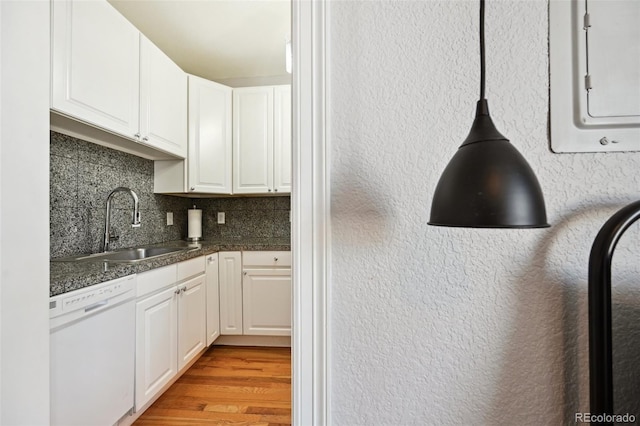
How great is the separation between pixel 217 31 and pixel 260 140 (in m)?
0.90

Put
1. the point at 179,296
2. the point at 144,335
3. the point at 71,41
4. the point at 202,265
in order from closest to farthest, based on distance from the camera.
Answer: the point at 71,41 < the point at 144,335 < the point at 179,296 < the point at 202,265

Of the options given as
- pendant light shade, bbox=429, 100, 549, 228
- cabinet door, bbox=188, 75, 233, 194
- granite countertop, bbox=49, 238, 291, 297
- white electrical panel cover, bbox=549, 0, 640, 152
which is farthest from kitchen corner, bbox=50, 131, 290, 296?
white electrical panel cover, bbox=549, 0, 640, 152

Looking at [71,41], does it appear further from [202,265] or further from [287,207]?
[287,207]

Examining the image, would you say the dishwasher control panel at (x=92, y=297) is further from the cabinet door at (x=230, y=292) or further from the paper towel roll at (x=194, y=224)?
the paper towel roll at (x=194, y=224)

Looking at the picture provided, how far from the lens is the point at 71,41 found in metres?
1.38

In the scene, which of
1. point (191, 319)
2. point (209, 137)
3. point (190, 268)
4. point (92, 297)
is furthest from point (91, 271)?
point (209, 137)

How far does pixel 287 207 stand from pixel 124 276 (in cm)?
169

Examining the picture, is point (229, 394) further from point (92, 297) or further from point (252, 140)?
point (252, 140)

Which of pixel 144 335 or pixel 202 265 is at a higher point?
Answer: pixel 202 265

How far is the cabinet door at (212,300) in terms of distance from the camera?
7.92ft

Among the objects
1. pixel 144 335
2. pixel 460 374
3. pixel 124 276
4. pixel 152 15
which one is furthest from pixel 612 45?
pixel 152 15

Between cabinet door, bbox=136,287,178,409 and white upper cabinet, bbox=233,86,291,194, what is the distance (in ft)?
3.97

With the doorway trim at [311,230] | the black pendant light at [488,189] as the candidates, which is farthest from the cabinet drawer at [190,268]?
the black pendant light at [488,189]

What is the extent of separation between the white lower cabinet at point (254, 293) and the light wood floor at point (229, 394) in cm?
23
